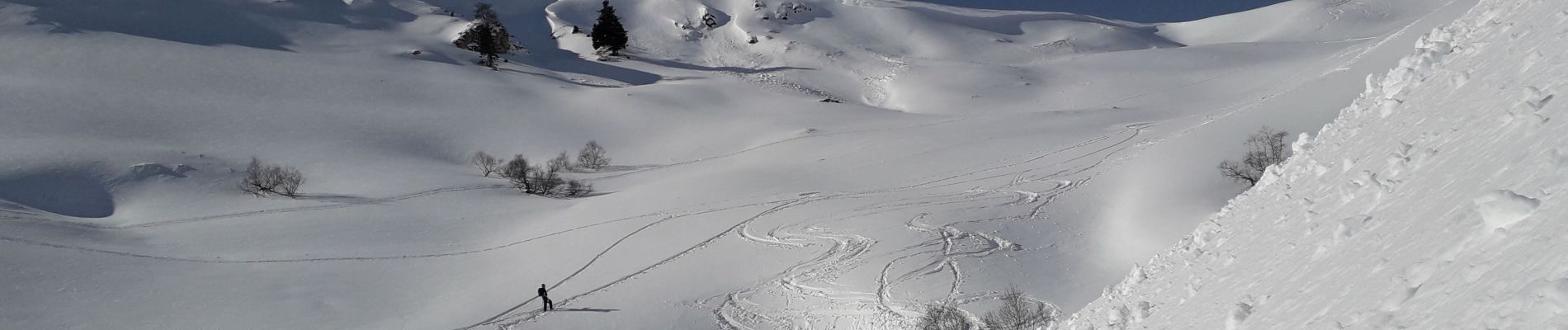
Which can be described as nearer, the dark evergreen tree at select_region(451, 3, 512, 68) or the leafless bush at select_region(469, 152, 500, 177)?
the leafless bush at select_region(469, 152, 500, 177)

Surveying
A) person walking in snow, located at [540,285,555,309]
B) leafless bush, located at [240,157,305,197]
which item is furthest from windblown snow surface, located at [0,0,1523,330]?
leafless bush, located at [240,157,305,197]

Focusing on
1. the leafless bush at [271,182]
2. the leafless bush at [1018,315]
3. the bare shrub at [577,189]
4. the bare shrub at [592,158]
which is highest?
the leafless bush at [271,182]

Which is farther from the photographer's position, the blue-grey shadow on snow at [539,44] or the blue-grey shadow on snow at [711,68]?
the blue-grey shadow on snow at [711,68]

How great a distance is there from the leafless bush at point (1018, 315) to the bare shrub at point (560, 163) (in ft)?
99.1

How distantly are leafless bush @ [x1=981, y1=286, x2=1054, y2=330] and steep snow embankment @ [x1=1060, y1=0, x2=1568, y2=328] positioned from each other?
10.8m

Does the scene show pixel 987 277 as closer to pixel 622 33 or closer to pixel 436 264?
pixel 436 264

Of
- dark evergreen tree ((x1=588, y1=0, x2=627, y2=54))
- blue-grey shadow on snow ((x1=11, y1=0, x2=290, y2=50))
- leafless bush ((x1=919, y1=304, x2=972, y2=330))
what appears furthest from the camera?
dark evergreen tree ((x1=588, y1=0, x2=627, y2=54))

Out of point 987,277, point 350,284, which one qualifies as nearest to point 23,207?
point 350,284

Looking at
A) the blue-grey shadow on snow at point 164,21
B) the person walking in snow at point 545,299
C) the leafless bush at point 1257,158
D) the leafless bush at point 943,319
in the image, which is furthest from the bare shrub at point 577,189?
the blue-grey shadow on snow at point 164,21

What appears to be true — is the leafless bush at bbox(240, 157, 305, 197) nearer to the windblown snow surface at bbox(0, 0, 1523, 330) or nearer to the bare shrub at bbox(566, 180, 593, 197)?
the windblown snow surface at bbox(0, 0, 1523, 330)

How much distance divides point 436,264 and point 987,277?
19282 mm

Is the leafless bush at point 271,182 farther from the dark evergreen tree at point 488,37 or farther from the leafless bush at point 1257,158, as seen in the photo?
the leafless bush at point 1257,158

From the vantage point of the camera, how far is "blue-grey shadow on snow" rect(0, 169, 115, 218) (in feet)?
115

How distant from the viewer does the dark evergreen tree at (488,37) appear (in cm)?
7400
